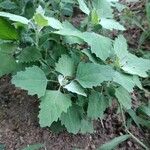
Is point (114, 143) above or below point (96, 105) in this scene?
below

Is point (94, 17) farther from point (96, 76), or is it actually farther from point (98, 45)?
point (96, 76)

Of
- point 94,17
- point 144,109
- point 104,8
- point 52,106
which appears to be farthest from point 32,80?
point 144,109

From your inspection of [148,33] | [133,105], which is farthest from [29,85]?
[148,33]

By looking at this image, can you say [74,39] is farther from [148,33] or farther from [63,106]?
[148,33]

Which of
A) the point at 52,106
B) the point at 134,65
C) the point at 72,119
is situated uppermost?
the point at 134,65

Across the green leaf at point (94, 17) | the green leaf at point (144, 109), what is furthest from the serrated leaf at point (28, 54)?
the green leaf at point (144, 109)

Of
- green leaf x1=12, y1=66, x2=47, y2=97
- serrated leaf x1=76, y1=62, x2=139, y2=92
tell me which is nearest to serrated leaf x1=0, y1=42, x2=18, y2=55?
green leaf x1=12, y1=66, x2=47, y2=97

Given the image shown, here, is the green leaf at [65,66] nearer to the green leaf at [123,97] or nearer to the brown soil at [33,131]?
the green leaf at [123,97]
